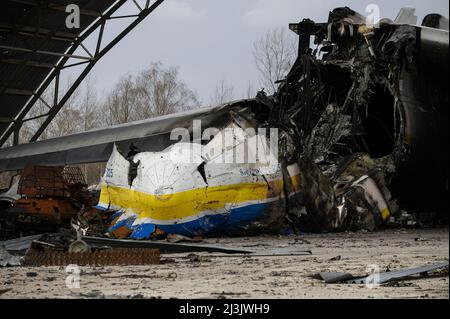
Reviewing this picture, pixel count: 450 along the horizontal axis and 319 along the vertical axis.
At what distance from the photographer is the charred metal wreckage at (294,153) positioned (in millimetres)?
12562

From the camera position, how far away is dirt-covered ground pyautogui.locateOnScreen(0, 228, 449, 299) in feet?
14.5

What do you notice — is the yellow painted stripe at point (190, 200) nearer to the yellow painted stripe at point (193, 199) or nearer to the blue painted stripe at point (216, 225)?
the yellow painted stripe at point (193, 199)

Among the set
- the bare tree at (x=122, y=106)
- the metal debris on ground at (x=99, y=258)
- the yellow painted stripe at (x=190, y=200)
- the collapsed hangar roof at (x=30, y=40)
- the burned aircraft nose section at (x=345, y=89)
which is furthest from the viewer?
the bare tree at (x=122, y=106)

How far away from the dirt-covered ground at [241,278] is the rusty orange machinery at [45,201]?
7137 millimetres

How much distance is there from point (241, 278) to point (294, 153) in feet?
27.3

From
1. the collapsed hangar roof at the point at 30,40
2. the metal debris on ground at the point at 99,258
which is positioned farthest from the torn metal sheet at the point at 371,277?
the collapsed hangar roof at the point at 30,40

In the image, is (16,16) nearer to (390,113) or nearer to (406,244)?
(390,113)

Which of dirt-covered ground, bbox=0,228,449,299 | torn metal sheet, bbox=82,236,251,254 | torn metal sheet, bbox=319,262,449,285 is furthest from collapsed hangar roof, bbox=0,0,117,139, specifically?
torn metal sheet, bbox=319,262,449,285

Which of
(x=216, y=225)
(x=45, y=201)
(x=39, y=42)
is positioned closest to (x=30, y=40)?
(x=39, y=42)

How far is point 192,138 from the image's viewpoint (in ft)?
44.2

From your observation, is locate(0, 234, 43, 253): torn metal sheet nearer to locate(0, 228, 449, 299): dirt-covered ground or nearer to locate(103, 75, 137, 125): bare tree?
locate(0, 228, 449, 299): dirt-covered ground

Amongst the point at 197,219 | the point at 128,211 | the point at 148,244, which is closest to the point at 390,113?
the point at 197,219

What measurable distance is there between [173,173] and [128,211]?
1341 mm

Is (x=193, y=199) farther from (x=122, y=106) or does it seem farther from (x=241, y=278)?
(x=122, y=106)
